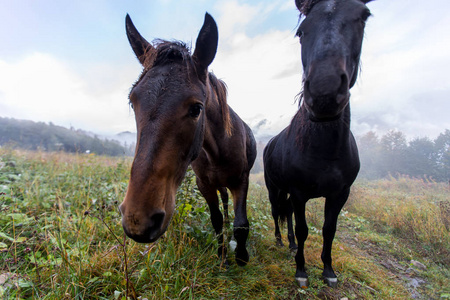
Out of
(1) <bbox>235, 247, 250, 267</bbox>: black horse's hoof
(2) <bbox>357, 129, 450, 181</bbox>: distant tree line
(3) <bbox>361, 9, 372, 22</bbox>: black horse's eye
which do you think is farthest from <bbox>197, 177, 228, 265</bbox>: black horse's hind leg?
(2) <bbox>357, 129, 450, 181</bbox>: distant tree line

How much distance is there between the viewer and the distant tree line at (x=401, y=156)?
63.5 feet

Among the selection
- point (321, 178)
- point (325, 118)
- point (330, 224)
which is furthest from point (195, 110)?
point (330, 224)

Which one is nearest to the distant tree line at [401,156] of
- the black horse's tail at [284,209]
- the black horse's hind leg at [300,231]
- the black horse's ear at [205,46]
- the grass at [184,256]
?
the grass at [184,256]

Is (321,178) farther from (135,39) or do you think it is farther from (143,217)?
(135,39)

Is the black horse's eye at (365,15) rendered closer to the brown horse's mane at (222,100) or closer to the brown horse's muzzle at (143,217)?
the brown horse's mane at (222,100)

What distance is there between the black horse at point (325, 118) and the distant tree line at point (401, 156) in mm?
20157

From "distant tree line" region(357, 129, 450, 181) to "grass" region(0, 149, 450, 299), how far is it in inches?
690

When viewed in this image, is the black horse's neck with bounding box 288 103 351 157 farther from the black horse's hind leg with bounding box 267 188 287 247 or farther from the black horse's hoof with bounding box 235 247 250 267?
the black horse's hind leg with bounding box 267 188 287 247

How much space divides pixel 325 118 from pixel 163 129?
1199 mm

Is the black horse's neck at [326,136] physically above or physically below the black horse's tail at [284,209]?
above

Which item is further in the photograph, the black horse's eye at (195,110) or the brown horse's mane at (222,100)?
the brown horse's mane at (222,100)

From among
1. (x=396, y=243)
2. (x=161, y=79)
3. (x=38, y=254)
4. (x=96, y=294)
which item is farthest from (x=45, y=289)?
(x=396, y=243)

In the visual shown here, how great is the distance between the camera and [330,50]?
4.68ft

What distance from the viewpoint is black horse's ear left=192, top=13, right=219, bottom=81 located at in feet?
5.08
